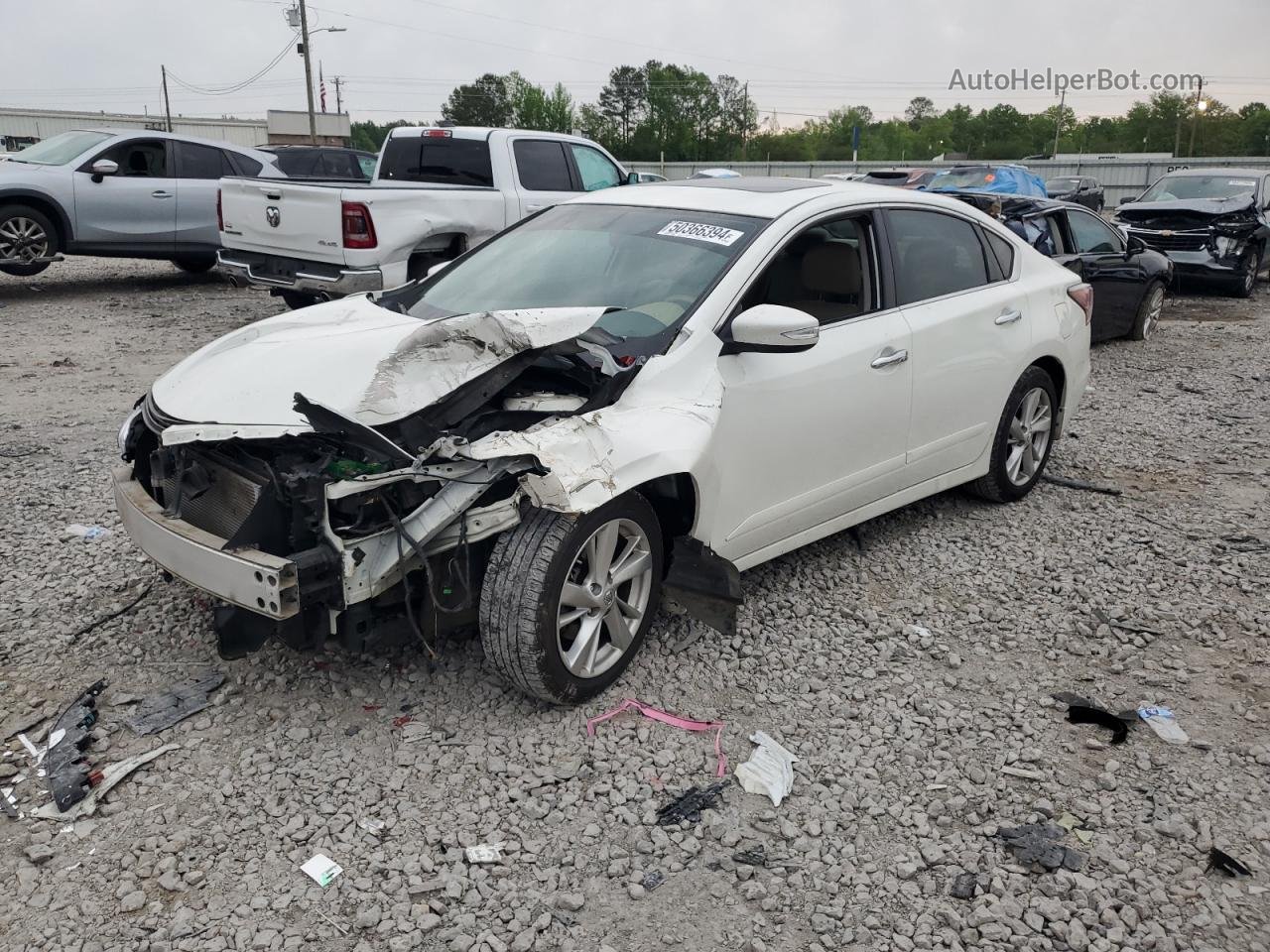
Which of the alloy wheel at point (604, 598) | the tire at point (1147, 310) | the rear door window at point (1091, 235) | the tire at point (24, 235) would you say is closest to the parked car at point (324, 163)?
the tire at point (24, 235)

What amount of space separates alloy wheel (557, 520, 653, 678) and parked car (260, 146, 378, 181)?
15008 mm

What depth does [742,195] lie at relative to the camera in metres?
4.50

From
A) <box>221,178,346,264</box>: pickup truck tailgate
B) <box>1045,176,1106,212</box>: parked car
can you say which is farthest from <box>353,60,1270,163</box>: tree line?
<box>221,178,346,264</box>: pickup truck tailgate

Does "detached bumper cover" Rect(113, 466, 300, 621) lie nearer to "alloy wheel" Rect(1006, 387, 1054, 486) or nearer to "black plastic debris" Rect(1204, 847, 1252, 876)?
"black plastic debris" Rect(1204, 847, 1252, 876)

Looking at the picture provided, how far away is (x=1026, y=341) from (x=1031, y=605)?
152cm

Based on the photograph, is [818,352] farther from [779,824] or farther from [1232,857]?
[1232,857]

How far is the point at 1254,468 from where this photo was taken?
6535 millimetres

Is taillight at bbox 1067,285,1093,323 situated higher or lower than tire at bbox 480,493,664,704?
higher

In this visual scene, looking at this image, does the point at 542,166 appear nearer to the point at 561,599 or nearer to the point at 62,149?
the point at 62,149

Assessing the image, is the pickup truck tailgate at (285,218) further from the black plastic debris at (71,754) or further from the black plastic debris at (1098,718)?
the black plastic debris at (1098,718)

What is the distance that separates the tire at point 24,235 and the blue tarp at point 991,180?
11663mm

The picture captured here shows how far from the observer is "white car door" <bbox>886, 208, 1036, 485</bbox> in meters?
4.67

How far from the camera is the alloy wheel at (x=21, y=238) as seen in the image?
11289 mm

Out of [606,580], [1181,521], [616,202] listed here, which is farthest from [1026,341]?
[606,580]
